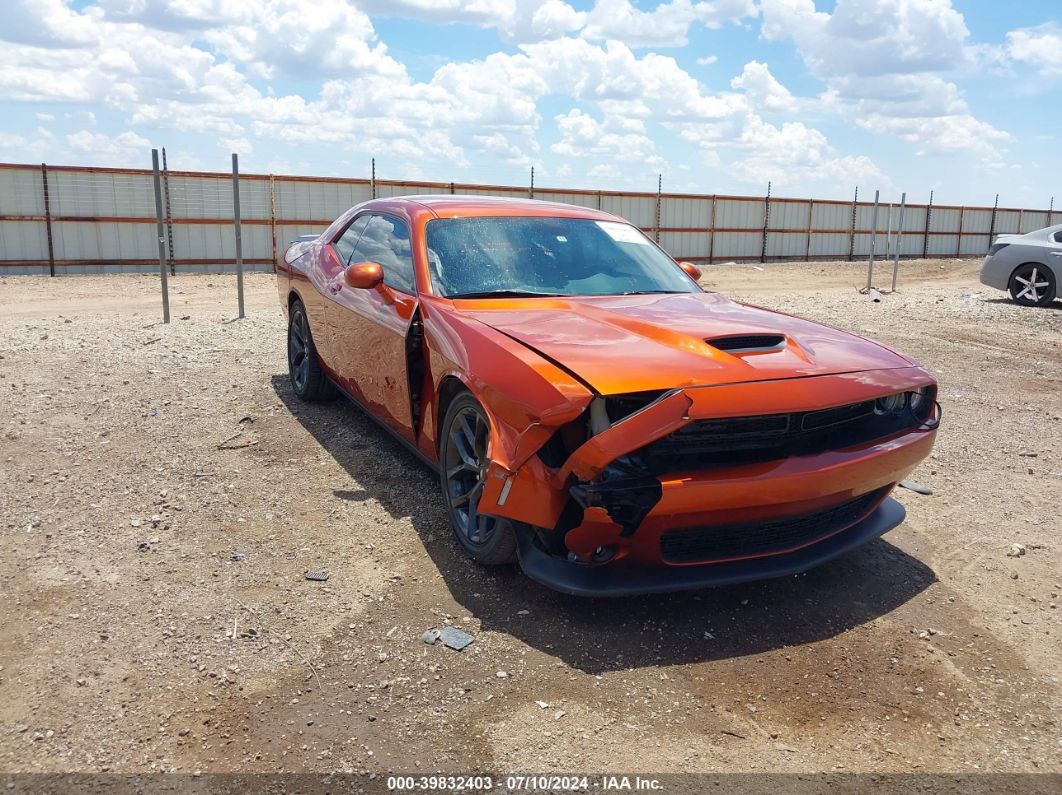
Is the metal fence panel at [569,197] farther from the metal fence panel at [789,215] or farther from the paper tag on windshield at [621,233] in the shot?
the paper tag on windshield at [621,233]

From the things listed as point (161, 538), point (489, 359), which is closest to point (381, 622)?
point (489, 359)

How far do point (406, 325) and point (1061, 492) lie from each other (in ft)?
12.4

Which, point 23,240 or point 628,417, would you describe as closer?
point 628,417

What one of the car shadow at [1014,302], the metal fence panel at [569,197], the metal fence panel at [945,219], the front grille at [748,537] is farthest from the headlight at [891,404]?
the metal fence panel at [945,219]

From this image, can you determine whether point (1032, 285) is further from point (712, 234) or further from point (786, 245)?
point (786, 245)

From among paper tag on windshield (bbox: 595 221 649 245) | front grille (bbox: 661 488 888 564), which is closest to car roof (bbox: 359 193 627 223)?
paper tag on windshield (bbox: 595 221 649 245)

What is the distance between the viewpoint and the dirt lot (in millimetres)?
2598

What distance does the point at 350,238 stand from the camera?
5738mm

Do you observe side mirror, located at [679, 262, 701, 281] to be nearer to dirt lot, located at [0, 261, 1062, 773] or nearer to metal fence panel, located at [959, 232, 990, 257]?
dirt lot, located at [0, 261, 1062, 773]

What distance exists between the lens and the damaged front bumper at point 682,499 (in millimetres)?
2939

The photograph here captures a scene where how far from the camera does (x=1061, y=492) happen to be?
492cm

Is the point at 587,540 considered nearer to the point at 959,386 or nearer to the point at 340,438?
the point at 340,438

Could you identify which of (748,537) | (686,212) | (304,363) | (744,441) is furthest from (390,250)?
(686,212)

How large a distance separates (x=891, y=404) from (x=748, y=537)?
0.99 metres
